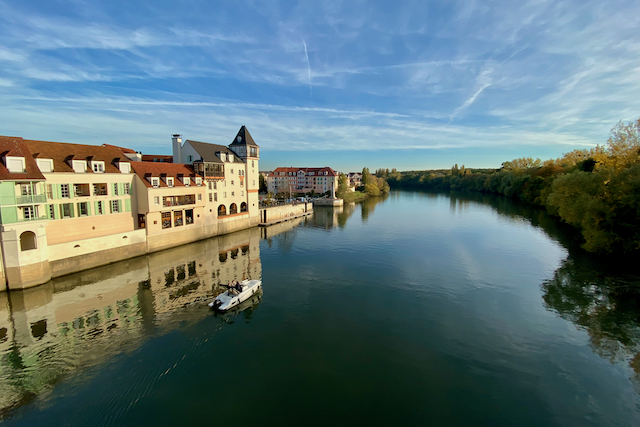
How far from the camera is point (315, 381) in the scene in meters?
14.2

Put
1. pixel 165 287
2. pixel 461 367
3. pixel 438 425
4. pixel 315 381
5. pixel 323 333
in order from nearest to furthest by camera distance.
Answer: pixel 438 425 → pixel 315 381 → pixel 461 367 → pixel 323 333 → pixel 165 287

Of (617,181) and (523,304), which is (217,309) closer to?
(523,304)

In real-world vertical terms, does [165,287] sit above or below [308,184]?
below

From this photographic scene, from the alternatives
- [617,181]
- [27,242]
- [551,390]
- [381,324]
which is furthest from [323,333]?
[617,181]

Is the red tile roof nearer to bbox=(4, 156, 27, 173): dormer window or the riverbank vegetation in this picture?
bbox=(4, 156, 27, 173): dormer window

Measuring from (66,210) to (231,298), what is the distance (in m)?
20.9

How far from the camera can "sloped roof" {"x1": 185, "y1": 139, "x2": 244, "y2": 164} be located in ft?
148

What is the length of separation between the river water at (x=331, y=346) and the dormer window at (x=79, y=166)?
34.7 feet

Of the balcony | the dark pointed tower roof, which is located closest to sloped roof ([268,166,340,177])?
the dark pointed tower roof

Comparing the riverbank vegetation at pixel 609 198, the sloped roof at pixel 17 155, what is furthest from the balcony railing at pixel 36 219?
the riverbank vegetation at pixel 609 198

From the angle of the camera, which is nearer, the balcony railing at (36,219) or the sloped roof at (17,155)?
the sloped roof at (17,155)

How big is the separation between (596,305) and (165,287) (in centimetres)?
3423

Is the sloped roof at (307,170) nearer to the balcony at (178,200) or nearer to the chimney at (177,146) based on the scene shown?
the chimney at (177,146)

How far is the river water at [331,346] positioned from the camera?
496 inches
